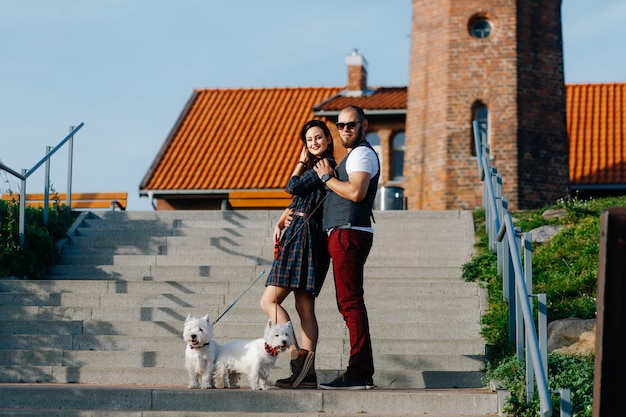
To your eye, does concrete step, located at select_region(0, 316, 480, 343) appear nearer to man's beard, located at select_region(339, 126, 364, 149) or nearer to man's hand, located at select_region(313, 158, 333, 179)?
man's hand, located at select_region(313, 158, 333, 179)

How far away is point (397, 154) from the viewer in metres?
27.1

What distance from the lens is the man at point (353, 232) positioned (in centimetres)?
755

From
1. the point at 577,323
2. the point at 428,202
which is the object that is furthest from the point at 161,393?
the point at 428,202

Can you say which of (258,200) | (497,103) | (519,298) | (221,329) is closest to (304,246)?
(519,298)

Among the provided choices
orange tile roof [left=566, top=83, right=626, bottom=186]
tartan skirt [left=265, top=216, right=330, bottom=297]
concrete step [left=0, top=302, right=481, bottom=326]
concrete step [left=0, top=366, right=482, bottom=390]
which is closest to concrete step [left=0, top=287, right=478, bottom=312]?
concrete step [left=0, top=302, right=481, bottom=326]

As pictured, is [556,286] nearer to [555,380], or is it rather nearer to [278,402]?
[555,380]

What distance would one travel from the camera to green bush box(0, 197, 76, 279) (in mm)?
11797

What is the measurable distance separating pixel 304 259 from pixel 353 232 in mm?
467

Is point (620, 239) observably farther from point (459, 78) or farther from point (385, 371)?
point (459, 78)

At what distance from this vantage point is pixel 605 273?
437cm

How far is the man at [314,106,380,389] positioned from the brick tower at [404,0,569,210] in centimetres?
1355

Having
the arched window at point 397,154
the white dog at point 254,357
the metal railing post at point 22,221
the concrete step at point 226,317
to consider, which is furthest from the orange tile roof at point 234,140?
the white dog at point 254,357

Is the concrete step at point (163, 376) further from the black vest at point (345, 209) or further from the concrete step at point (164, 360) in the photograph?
the black vest at point (345, 209)

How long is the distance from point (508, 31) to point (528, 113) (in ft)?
5.31
